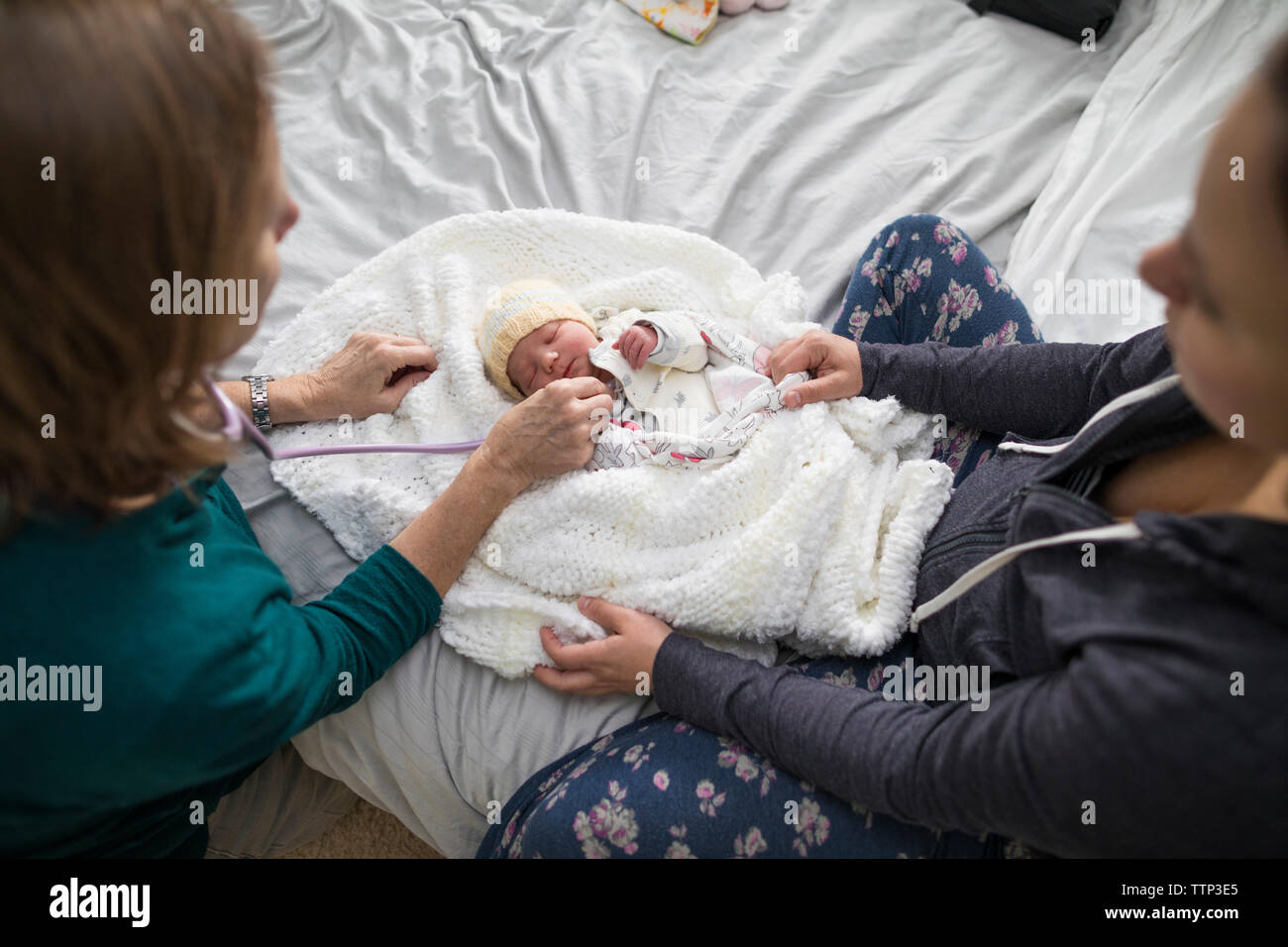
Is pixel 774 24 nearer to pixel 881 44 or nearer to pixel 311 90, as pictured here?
Answer: pixel 881 44

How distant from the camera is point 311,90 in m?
1.64

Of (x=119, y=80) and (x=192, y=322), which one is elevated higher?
(x=119, y=80)

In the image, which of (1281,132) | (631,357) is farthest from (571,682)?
(1281,132)

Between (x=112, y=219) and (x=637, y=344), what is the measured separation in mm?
728

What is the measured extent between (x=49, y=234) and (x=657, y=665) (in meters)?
0.71

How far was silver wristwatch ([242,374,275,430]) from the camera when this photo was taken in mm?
1181

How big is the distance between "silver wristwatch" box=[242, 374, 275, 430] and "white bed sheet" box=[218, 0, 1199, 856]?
0.11 metres

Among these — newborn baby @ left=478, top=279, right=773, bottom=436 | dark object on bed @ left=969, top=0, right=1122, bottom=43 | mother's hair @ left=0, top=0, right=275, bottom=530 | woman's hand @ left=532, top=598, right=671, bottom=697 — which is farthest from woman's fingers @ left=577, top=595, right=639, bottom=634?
dark object on bed @ left=969, top=0, right=1122, bottom=43

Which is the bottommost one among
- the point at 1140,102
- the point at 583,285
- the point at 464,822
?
the point at 464,822

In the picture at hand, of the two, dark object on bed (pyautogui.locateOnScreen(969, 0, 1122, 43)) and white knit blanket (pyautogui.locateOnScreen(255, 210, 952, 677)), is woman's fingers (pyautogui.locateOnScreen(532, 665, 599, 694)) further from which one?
dark object on bed (pyautogui.locateOnScreen(969, 0, 1122, 43))

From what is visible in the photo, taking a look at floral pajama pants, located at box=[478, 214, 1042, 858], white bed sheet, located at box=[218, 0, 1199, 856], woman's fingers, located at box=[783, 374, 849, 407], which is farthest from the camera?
white bed sheet, located at box=[218, 0, 1199, 856]

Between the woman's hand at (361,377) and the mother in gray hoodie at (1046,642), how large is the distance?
0.46 m

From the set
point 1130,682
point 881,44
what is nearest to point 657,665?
point 1130,682
